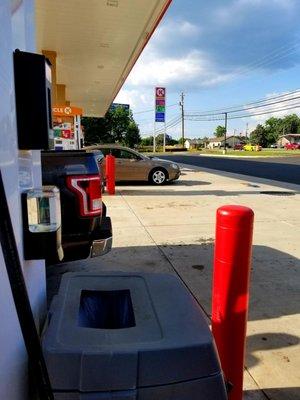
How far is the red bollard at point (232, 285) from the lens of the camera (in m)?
2.30

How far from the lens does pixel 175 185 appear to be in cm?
1463

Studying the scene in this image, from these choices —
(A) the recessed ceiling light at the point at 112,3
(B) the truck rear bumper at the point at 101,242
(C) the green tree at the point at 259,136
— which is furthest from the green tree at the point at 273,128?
(B) the truck rear bumper at the point at 101,242

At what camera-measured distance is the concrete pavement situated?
311 cm

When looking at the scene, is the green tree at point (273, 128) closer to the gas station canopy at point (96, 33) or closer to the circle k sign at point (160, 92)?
the circle k sign at point (160, 92)

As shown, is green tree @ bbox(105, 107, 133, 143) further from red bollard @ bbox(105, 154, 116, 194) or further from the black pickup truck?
the black pickup truck

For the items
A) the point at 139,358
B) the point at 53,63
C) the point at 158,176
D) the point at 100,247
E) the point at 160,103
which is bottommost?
the point at 158,176

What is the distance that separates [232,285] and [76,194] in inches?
56.0

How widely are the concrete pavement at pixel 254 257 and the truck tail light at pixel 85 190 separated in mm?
1578

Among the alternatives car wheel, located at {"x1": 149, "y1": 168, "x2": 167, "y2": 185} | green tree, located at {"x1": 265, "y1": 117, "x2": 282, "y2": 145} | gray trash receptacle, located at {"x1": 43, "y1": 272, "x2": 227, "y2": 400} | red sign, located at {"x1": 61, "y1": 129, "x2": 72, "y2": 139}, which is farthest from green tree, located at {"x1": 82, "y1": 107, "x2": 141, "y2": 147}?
green tree, located at {"x1": 265, "y1": 117, "x2": 282, "y2": 145}

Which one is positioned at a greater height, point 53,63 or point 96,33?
point 96,33

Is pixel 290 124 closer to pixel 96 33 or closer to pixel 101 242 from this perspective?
pixel 96 33

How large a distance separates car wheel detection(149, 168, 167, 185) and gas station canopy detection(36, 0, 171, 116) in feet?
12.4

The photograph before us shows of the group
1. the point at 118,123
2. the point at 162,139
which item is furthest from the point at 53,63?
the point at 162,139

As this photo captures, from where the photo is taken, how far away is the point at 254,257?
5723 millimetres
